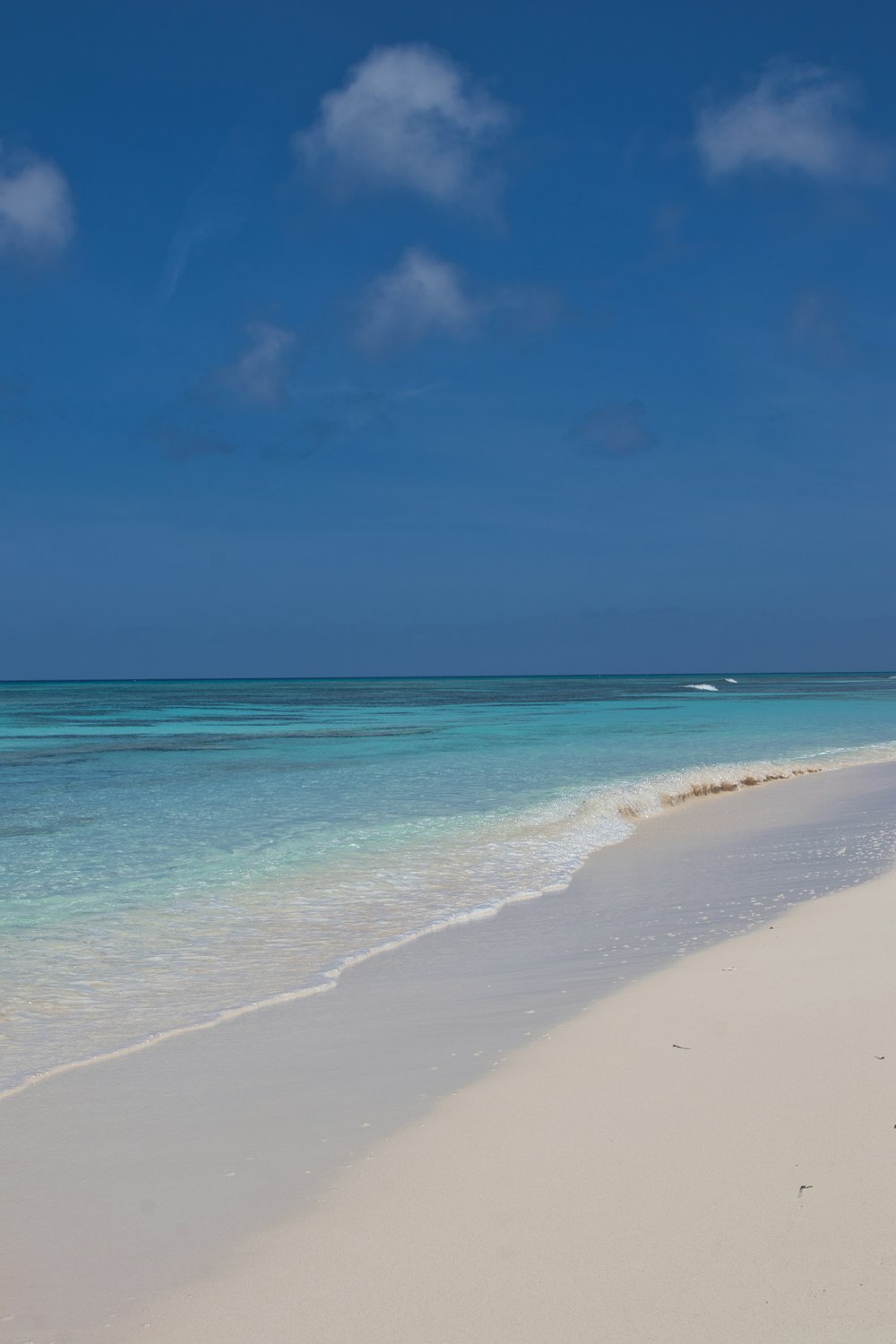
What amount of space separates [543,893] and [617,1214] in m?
5.83

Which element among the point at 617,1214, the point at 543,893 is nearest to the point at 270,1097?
the point at 617,1214

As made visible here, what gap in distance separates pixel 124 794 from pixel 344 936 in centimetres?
997

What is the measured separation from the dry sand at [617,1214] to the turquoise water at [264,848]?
227 cm

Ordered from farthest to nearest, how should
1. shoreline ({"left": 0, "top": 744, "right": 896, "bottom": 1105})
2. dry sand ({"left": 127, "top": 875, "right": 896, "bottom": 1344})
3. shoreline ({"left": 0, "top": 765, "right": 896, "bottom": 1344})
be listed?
shoreline ({"left": 0, "top": 744, "right": 896, "bottom": 1105}), shoreline ({"left": 0, "top": 765, "right": 896, "bottom": 1344}), dry sand ({"left": 127, "top": 875, "right": 896, "bottom": 1344})

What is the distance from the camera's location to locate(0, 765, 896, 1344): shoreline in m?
3.01

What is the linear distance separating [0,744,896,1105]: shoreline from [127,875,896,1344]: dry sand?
1.82 meters

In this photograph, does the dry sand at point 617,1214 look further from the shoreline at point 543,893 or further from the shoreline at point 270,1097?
the shoreline at point 543,893

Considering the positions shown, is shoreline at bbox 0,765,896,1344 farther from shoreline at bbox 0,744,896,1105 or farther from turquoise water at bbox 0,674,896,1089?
turquoise water at bbox 0,674,896,1089

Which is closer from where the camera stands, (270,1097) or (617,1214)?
(617,1214)

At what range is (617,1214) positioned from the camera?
3.07 m

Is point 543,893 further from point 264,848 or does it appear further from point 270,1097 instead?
point 270,1097

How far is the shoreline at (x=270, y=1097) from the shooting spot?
3014 mm

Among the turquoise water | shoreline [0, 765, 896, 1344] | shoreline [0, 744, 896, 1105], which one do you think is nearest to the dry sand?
shoreline [0, 765, 896, 1344]

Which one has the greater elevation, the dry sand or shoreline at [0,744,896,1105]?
the dry sand
